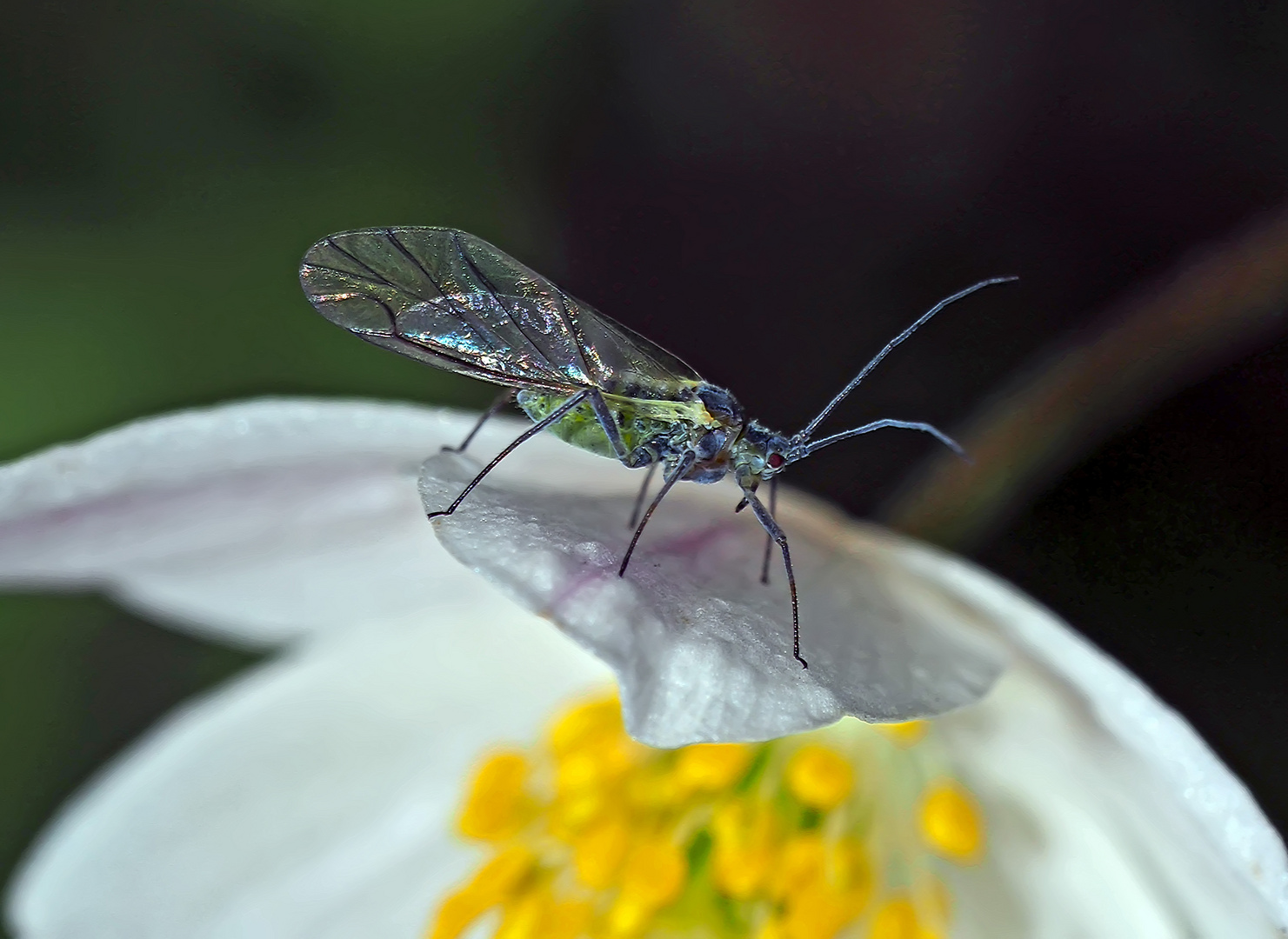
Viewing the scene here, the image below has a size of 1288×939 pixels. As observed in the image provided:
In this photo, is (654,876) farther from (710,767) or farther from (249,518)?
(249,518)

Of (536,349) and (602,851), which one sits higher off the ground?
(536,349)

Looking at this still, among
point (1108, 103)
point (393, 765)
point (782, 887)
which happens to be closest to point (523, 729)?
point (393, 765)

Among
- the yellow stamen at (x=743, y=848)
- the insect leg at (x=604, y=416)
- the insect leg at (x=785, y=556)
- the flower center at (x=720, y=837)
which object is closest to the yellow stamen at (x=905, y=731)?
the flower center at (x=720, y=837)

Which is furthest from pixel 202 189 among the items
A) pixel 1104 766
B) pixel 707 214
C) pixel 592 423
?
pixel 1104 766

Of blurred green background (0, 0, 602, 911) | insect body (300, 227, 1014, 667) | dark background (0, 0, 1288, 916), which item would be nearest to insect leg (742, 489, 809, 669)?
insect body (300, 227, 1014, 667)

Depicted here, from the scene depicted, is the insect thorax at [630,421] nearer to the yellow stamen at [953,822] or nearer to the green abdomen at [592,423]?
the green abdomen at [592,423]

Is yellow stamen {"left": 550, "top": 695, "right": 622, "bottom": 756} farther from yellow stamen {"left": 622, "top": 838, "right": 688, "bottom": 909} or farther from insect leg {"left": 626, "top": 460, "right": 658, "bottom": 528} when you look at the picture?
insect leg {"left": 626, "top": 460, "right": 658, "bottom": 528}
